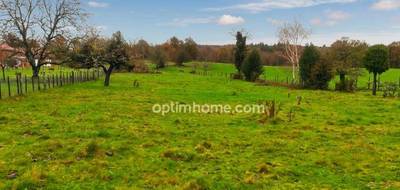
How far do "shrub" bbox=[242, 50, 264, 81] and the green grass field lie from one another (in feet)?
112

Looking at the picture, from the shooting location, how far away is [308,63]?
39.3m

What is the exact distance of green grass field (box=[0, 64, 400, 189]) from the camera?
27.9 feet

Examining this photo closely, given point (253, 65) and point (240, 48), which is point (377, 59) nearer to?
point (253, 65)

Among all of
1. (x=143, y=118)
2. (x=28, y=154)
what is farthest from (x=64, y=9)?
(x=28, y=154)

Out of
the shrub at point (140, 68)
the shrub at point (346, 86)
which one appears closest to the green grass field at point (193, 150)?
the shrub at point (346, 86)

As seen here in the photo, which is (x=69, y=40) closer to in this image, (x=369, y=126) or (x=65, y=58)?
(x=65, y=58)

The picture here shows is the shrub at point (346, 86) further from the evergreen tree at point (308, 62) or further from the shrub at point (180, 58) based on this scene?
the shrub at point (180, 58)

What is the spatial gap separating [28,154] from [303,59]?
3336 centimetres

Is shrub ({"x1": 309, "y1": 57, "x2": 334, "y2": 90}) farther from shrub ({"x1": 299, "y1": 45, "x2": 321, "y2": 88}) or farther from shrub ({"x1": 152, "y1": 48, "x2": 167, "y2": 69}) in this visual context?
shrub ({"x1": 152, "y1": 48, "x2": 167, "y2": 69})

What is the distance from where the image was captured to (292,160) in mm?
10375

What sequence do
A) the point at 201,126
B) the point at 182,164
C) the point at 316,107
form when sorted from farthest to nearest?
the point at 316,107 < the point at 201,126 < the point at 182,164

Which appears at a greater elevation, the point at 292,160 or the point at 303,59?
the point at 303,59

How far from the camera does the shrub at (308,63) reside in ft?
128

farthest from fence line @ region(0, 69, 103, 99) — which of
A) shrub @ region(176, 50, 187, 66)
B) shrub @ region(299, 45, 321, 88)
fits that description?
shrub @ region(176, 50, 187, 66)
